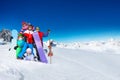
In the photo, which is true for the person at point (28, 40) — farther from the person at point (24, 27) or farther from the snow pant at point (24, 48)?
the person at point (24, 27)

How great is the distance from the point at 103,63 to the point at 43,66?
4.23 metres

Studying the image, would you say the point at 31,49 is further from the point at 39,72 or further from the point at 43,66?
the point at 39,72

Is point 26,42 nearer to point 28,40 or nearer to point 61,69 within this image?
point 28,40

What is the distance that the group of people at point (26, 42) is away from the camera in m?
11.4

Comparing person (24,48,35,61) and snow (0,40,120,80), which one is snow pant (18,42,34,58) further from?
snow (0,40,120,80)

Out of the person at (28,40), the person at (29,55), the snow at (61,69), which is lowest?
the snow at (61,69)

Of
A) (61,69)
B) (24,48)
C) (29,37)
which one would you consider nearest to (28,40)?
(29,37)

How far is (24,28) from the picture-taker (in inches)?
483

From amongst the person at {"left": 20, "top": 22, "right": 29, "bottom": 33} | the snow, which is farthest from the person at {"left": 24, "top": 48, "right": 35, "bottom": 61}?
the person at {"left": 20, "top": 22, "right": 29, "bottom": 33}

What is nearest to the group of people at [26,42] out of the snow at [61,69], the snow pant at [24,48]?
the snow pant at [24,48]

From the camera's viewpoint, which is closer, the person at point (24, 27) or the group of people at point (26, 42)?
the group of people at point (26, 42)

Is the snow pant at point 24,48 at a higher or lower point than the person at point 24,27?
lower

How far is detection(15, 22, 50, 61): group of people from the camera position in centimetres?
1136

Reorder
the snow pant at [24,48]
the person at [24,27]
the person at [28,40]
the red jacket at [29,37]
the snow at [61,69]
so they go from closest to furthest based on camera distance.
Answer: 1. the snow at [61,69]
2. the snow pant at [24,48]
3. the person at [28,40]
4. the red jacket at [29,37]
5. the person at [24,27]
